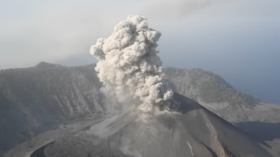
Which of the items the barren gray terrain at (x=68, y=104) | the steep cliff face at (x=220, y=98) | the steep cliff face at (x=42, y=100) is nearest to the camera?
the barren gray terrain at (x=68, y=104)

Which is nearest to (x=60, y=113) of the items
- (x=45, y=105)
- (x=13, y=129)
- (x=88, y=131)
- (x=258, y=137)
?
(x=45, y=105)

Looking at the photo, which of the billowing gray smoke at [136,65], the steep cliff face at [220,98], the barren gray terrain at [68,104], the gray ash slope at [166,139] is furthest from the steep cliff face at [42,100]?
the billowing gray smoke at [136,65]

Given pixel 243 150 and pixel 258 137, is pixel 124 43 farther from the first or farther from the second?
pixel 258 137

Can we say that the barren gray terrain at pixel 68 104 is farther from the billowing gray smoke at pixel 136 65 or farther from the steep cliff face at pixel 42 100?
the billowing gray smoke at pixel 136 65

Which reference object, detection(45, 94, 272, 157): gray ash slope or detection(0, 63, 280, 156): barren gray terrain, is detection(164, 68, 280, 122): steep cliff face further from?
detection(45, 94, 272, 157): gray ash slope

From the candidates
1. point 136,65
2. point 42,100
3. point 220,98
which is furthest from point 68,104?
point 136,65

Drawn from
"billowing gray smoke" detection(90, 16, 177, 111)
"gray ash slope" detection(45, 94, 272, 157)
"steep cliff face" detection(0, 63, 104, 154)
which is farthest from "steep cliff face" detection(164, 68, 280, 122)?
"billowing gray smoke" detection(90, 16, 177, 111)
